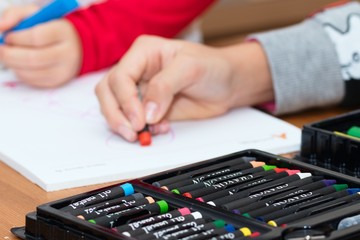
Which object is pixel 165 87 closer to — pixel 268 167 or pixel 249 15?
pixel 268 167

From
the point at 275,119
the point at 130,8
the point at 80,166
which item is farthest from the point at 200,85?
the point at 130,8

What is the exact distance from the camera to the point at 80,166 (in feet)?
2.68

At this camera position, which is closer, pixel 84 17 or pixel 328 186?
pixel 328 186

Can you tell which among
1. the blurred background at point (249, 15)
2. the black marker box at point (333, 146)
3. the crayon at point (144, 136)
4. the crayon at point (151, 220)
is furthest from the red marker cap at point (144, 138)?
the blurred background at point (249, 15)

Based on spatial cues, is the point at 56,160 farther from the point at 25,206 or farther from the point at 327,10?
the point at 327,10

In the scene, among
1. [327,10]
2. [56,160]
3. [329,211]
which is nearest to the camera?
[329,211]

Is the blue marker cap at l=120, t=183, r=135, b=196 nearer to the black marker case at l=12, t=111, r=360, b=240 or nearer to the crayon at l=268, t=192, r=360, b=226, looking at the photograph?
the black marker case at l=12, t=111, r=360, b=240

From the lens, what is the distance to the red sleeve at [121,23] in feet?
3.89

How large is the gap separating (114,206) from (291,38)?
0.50 meters

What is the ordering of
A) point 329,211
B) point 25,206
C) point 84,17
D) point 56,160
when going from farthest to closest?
point 84,17 < point 56,160 < point 25,206 < point 329,211

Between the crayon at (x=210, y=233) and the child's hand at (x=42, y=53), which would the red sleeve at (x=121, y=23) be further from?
the crayon at (x=210, y=233)

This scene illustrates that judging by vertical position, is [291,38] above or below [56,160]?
above

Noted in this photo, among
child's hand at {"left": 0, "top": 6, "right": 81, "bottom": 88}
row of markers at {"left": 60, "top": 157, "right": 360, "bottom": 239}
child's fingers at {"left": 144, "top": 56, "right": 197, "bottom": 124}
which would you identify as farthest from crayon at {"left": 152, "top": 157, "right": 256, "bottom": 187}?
child's hand at {"left": 0, "top": 6, "right": 81, "bottom": 88}

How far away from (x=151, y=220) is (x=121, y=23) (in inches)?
27.1
